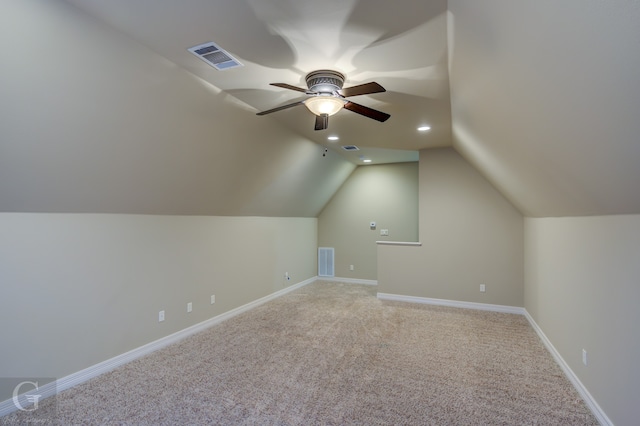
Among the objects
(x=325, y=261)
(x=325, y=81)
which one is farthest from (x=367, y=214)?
(x=325, y=81)

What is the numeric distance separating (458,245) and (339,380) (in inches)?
133

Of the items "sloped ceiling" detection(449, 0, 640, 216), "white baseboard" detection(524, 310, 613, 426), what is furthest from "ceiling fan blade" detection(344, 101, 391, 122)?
"white baseboard" detection(524, 310, 613, 426)

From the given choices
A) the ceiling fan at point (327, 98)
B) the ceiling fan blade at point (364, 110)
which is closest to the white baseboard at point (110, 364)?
the ceiling fan at point (327, 98)

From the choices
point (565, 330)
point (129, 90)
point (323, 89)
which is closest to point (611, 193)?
point (565, 330)

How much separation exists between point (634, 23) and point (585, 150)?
925 mm

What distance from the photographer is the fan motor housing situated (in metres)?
2.62

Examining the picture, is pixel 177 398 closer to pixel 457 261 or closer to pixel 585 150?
pixel 585 150

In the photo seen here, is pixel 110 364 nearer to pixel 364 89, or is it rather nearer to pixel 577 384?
pixel 364 89

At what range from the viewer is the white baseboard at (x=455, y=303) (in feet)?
16.1

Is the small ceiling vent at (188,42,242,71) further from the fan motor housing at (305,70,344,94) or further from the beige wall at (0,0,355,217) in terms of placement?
the fan motor housing at (305,70,344,94)

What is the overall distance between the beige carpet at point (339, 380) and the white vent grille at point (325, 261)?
297cm

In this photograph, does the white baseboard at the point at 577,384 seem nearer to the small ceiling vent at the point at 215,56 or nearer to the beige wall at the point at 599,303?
the beige wall at the point at 599,303

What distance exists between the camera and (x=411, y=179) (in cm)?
667

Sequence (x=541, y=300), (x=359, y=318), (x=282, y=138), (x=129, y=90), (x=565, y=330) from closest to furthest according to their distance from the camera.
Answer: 1. (x=129, y=90)
2. (x=565, y=330)
3. (x=541, y=300)
4. (x=282, y=138)
5. (x=359, y=318)
